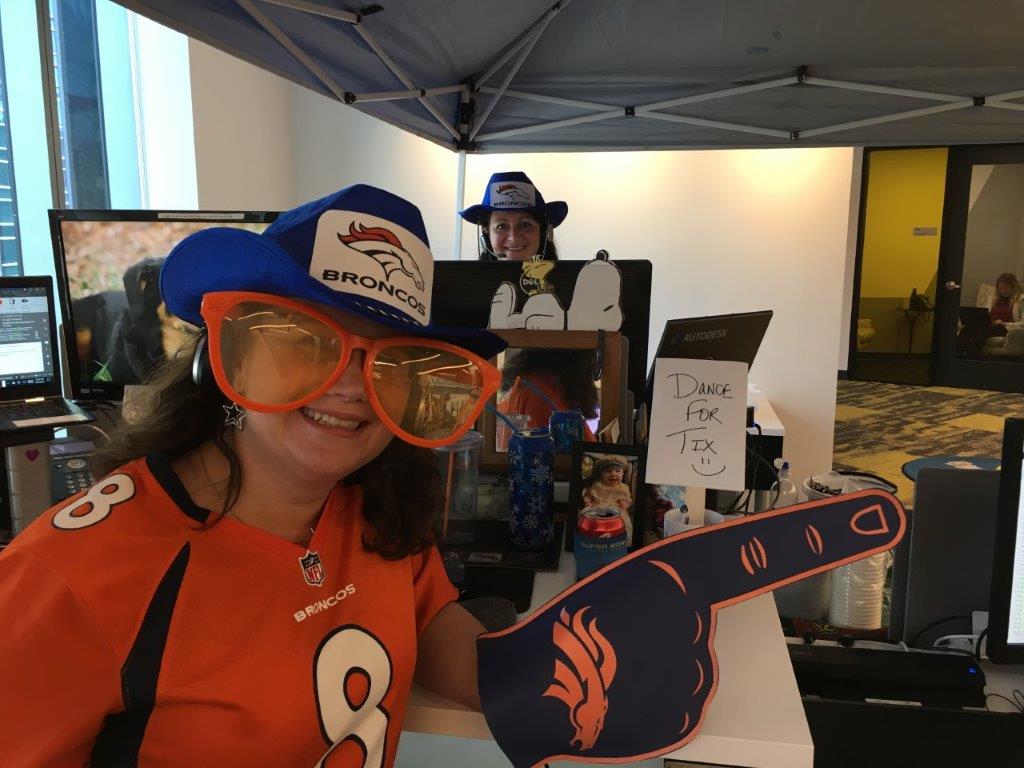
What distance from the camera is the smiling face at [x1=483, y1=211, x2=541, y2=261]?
287 centimetres

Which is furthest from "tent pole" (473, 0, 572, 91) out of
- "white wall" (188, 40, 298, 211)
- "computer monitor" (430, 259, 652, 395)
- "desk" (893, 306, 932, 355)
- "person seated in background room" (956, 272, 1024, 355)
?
"desk" (893, 306, 932, 355)

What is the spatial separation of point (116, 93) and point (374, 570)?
3.52 meters

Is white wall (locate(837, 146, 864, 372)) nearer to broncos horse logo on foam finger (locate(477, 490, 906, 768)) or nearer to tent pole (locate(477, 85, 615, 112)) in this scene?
tent pole (locate(477, 85, 615, 112))

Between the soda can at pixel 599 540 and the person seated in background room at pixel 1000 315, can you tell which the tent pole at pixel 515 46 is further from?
the person seated in background room at pixel 1000 315

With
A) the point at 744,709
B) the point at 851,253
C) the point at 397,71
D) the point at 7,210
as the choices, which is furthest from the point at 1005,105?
the point at 851,253

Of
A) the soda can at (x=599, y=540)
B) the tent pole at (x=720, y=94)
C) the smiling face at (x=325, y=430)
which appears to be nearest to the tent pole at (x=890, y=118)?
the tent pole at (x=720, y=94)

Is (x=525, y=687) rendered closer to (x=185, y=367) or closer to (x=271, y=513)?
(x=271, y=513)

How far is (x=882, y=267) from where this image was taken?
7930 millimetres

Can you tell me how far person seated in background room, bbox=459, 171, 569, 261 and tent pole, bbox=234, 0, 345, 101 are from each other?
679mm

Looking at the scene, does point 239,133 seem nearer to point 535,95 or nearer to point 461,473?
point 535,95

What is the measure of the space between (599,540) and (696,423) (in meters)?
0.22

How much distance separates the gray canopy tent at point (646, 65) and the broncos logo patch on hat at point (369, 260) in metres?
1.31

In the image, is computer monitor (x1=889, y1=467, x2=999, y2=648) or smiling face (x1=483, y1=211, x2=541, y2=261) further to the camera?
smiling face (x1=483, y1=211, x2=541, y2=261)

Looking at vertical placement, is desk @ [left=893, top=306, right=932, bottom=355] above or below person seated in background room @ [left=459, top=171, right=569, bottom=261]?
below
